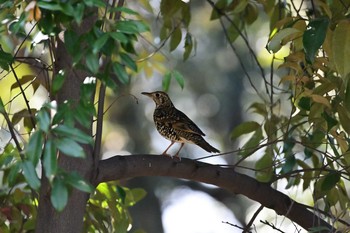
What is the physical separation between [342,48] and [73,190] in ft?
3.35

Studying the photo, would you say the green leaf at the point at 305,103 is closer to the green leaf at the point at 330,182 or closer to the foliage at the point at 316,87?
the foliage at the point at 316,87

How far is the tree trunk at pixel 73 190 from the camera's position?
316 cm

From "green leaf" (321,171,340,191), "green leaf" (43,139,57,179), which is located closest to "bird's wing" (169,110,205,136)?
"green leaf" (321,171,340,191)

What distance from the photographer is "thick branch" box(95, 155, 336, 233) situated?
3289mm

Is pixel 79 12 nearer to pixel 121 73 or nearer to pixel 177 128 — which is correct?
pixel 121 73

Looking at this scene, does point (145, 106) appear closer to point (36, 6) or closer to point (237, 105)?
point (237, 105)

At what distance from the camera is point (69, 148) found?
2.17 metres

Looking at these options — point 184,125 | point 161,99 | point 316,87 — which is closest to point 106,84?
point 316,87

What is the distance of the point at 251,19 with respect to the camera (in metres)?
4.52

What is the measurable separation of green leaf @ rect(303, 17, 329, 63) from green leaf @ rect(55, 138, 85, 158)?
3.12 ft

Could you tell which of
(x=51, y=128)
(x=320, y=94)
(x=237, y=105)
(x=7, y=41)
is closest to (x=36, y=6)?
→ (x=51, y=128)

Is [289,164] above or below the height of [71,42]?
above

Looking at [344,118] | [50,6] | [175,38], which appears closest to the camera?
[50,6]

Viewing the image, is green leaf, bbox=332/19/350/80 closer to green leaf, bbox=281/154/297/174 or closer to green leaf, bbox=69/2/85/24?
green leaf, bbox=69/2/85/24
